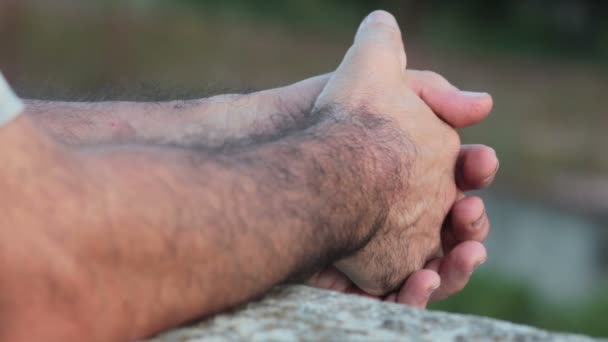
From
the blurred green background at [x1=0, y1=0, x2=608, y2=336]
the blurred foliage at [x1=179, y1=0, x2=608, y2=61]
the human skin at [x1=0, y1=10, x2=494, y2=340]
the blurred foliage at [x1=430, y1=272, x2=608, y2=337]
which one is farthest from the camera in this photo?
the blurred foliage at [x1=179, y1=0, x2=608, y2=61]

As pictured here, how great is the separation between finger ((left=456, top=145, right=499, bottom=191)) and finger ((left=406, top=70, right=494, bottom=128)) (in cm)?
4

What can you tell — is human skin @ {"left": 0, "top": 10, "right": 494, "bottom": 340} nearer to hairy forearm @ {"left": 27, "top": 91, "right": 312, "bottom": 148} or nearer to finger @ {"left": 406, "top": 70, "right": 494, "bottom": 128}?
hairy forearm @ {"left": 27, "top": 91, "right": 312, "bottom": 148}

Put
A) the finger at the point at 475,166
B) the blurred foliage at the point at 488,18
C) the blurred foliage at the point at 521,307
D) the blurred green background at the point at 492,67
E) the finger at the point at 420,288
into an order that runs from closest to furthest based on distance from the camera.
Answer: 1. the finger at the point at 420,288
2. the finger at the point at 475,166
3. the blurred foliage at the point at 521,307
4. the blurred green background at the point at 492,67
5. the blurred foliage at the point at 488,18

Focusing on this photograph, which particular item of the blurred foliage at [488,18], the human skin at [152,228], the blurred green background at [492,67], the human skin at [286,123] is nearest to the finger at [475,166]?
the human skin at [286,123]

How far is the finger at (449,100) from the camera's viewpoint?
4.46 ft

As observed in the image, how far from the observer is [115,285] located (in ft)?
2.50

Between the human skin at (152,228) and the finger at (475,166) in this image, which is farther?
the finger at (475,166)

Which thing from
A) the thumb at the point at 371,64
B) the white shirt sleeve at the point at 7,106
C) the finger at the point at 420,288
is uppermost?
the white shirt sleeve at the point at 7,106

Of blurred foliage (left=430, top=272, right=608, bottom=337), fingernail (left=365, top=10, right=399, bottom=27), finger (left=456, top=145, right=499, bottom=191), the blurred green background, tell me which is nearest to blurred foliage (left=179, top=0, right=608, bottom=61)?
the blurred green background

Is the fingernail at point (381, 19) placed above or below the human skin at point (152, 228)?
above

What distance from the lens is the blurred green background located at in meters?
4.86

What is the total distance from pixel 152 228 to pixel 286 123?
18.4 inches

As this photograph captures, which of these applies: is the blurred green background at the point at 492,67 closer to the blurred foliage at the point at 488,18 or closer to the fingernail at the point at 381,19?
the blurred foliage at the point at 488,18

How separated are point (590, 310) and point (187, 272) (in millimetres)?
2934
